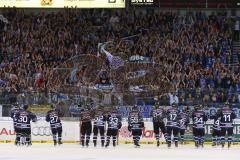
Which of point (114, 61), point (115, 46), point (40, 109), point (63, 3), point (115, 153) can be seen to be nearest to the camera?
point (115, 153)

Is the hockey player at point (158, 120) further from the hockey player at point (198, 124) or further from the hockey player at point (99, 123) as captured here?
the hockey player at point (99, 123)

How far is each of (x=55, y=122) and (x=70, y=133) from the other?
53.3 inches

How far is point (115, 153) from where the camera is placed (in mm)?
21734

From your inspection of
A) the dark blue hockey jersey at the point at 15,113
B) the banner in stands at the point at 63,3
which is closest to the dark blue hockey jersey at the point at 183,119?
the dark blue hockey jersey at the point at 15,113

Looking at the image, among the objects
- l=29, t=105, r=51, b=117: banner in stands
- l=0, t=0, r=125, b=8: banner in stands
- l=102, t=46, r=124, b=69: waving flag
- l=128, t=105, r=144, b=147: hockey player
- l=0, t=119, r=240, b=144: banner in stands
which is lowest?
l=0, t=119, r=240, b=144: banner in stands

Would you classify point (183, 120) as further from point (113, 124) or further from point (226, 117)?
point (113, 124)

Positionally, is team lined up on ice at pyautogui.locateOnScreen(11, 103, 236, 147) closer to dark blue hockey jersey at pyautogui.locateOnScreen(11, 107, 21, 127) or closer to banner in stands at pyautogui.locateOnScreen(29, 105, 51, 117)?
dark blue hockey jersey at pyautogui.locateOnScreen(11, 107, 21, 127)

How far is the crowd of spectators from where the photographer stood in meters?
28.2

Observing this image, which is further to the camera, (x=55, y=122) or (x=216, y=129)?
(x=216, y=129)

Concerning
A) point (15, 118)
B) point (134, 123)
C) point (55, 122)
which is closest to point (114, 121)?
point (134, 123)

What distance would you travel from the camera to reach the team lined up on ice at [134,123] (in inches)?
941

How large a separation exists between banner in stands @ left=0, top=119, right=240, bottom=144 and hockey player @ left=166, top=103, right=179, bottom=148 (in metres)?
1.14

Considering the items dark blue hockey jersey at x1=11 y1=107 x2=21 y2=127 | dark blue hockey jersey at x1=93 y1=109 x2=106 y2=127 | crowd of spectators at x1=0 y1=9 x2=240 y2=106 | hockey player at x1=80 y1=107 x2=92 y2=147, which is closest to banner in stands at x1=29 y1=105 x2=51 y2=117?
dark blue hockey jersey at x1=11 y1=107 x2=21 y2=127

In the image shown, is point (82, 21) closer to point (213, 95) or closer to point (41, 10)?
point (41, 10)
